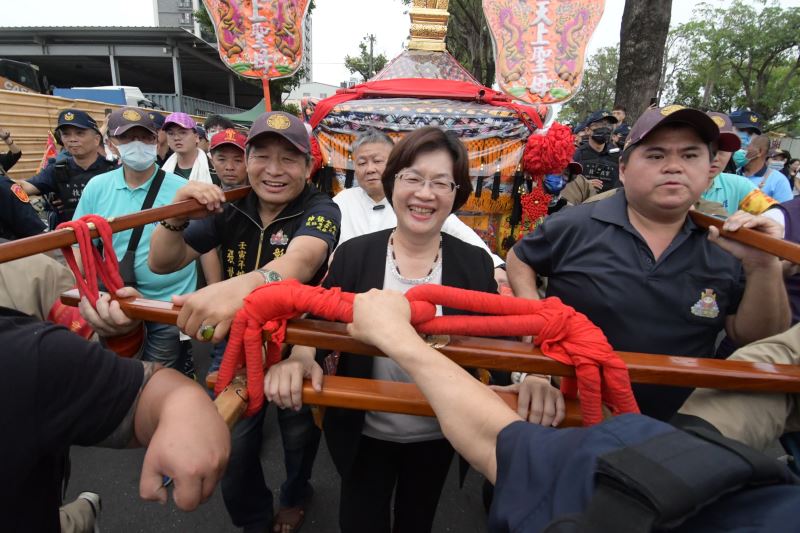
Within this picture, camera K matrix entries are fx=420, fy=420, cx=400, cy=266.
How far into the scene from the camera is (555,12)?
4035 mm

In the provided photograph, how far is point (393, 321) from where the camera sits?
875mm

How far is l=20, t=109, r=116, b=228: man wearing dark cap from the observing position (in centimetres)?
341

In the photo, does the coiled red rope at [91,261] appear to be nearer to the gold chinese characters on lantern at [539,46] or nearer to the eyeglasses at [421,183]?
the eyeglasses at [421,183]

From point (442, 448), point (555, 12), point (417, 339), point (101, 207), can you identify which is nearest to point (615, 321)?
point (442, 448)

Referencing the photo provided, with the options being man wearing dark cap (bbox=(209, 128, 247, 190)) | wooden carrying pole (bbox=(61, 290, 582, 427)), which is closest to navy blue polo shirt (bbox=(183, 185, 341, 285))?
wooden carrying pole (bbox=(61, 290, 582, 427))

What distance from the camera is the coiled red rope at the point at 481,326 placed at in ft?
2.86

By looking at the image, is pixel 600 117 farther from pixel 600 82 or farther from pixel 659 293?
pixel 600 82

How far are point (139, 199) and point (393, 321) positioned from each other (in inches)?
93.8

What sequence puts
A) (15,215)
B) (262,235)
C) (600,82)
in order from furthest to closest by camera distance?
(600,82) → (15,215) → (262,235)

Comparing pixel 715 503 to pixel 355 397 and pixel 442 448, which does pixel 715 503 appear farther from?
pixel 442 448

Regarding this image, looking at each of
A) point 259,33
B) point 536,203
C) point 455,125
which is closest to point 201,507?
point 455,125

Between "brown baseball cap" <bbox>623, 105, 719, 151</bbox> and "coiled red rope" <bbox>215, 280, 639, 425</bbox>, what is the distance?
100cm

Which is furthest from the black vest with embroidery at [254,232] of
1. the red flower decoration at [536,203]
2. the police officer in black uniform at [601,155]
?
the police officer in black uniform at [601,155]

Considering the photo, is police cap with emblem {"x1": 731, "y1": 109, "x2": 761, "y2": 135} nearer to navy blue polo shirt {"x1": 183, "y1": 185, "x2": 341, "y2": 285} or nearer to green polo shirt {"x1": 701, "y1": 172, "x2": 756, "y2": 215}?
green polo shirt {"x1": 701, "y1": 172, "x2": 756, "y2": 215}
